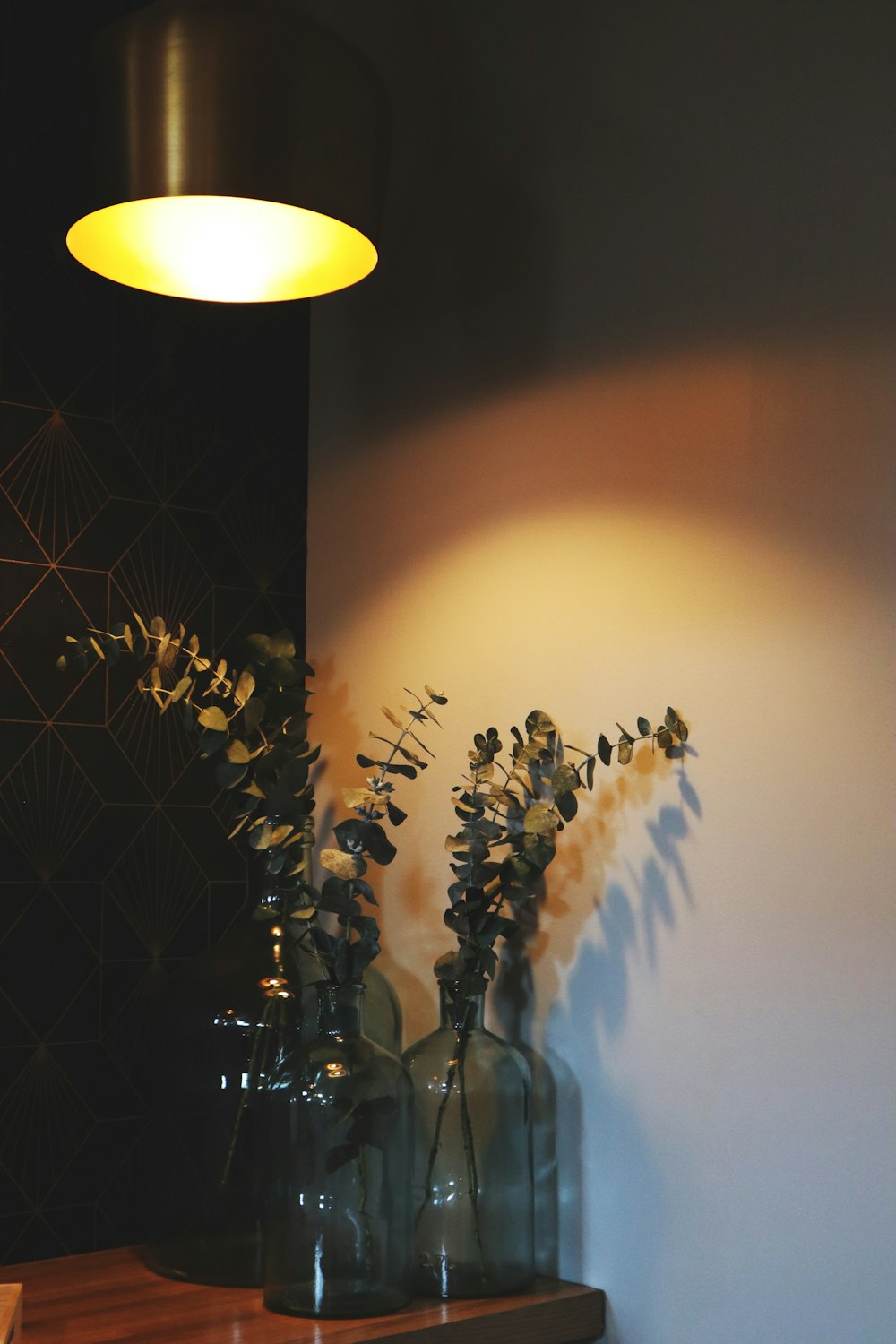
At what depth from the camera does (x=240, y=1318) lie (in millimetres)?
1431

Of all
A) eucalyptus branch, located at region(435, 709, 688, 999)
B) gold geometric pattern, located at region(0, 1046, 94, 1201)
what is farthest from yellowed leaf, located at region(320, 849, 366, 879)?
gold geometric pattern, located at region(0, 1046, 94, 1201)

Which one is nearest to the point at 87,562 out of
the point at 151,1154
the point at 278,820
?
the point at 278,820

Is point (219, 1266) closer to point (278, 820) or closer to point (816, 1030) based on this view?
point (278, 820)

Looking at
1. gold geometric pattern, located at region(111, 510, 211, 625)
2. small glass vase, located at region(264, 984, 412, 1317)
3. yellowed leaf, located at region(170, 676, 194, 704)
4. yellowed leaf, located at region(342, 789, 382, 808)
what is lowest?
small glass vase, located at region(264, 984, 412, 1317)

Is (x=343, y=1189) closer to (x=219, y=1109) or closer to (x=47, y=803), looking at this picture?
(x=219, y=1109)

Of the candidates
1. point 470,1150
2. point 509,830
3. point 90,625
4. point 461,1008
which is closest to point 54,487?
point 90,625

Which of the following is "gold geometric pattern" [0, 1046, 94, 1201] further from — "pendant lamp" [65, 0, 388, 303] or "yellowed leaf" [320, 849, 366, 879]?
"pendant lamp" [65, 0, 388, 303]

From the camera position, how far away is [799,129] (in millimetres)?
1423

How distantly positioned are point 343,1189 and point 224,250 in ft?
3.29

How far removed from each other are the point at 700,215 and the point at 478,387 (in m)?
0.37

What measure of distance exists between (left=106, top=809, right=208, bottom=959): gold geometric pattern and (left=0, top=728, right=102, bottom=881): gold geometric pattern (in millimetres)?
81

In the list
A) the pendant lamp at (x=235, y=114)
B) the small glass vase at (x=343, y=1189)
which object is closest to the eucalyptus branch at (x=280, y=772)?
the small glass vase at (x=343, y=1189)

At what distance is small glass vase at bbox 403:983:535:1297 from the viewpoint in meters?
1.49

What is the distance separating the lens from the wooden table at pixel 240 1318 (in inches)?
53.4
